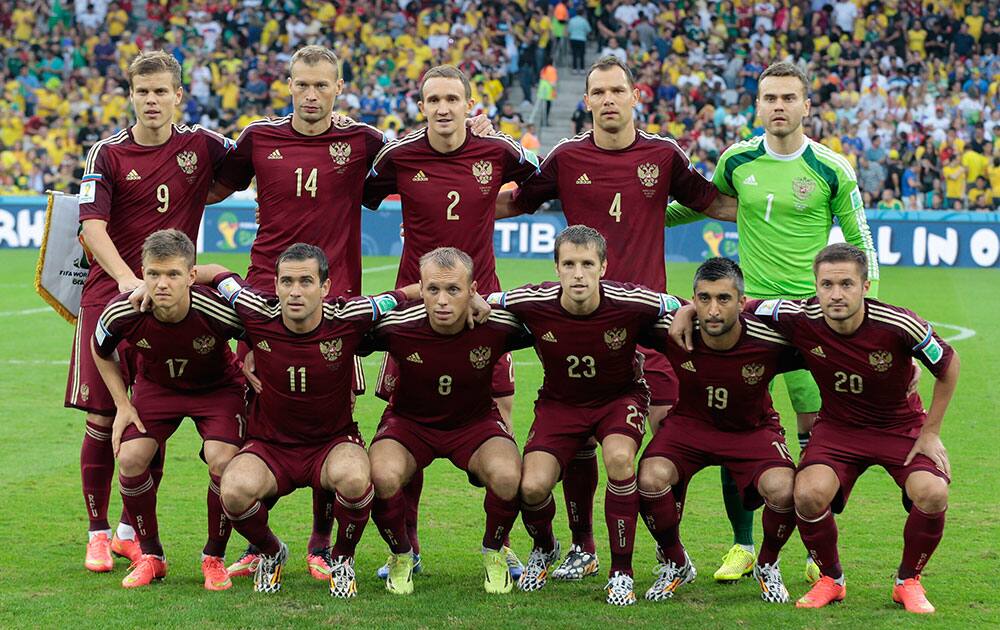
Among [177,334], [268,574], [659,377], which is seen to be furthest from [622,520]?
[177,334]

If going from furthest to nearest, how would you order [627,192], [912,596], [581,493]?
[627,192]
[581,493]
[912,596]

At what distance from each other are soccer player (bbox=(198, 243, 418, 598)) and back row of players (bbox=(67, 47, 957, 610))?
0.03 feet

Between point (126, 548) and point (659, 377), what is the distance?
2727 mm

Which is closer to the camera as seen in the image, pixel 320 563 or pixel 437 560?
pixel 320 563

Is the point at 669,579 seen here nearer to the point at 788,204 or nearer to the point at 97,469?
the point at 788,204

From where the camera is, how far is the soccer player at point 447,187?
642 cm

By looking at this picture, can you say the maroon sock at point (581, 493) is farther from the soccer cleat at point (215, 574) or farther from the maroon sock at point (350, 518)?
the soccer cleat at point (215, 574)

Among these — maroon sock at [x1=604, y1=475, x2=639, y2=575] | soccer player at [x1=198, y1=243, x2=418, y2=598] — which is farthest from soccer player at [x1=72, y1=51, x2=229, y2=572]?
maroon sock at [x1=604, y1=475, x2=639, y2=575]

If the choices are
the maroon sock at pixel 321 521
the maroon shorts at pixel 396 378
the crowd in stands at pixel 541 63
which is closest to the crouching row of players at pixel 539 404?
the maroon shorts at pixel 396 378

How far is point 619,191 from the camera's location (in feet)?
21.0

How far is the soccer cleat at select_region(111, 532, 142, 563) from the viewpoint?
623 centimetres

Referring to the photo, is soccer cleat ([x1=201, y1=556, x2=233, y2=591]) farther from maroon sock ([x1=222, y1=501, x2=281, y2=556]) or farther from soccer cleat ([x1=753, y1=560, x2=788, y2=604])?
soccer cleat ([x1=753, y1=560, x2=788, y2=604])

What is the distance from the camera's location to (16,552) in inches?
246

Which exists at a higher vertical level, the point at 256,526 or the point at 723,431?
the point at 723,431
